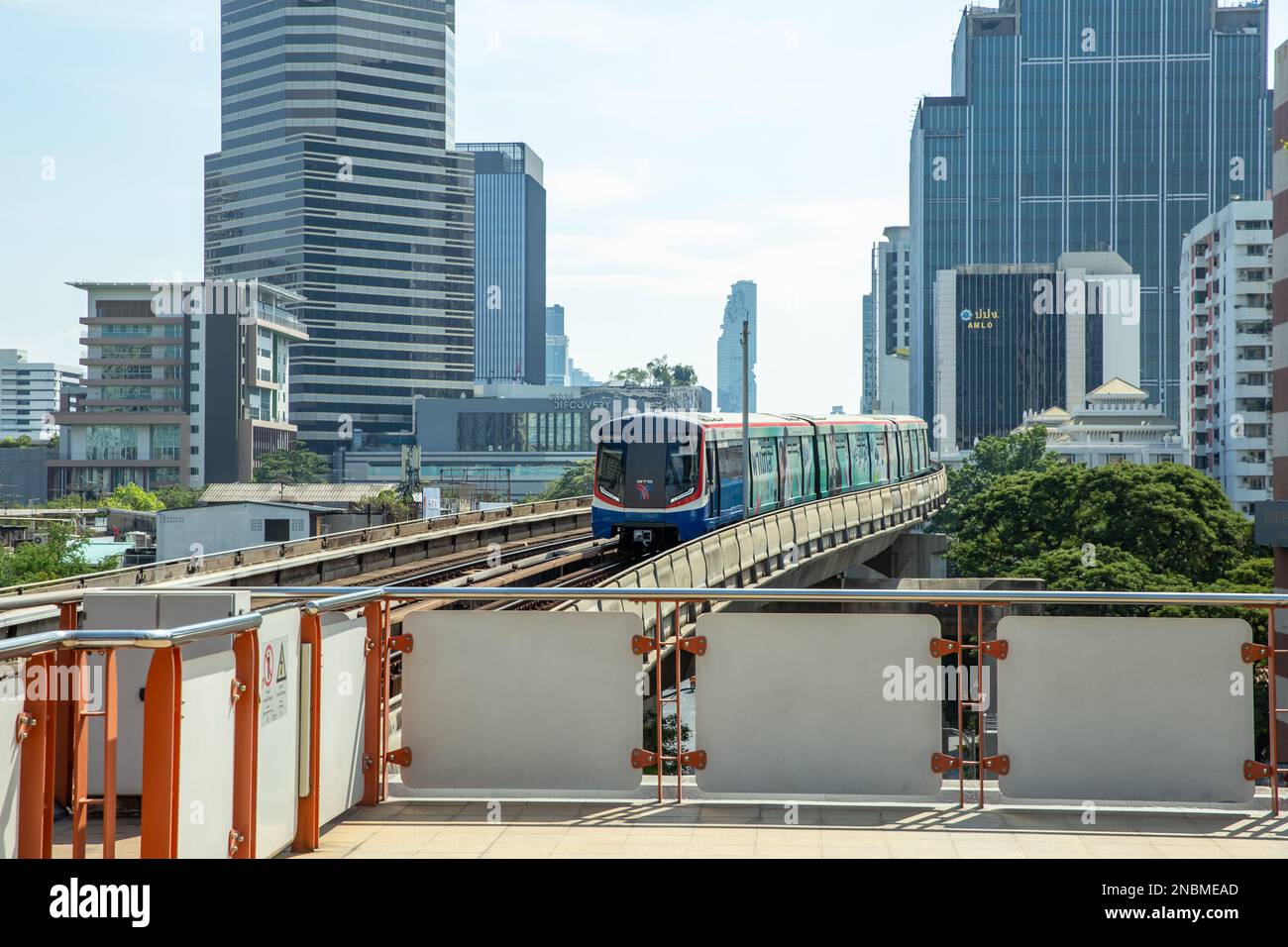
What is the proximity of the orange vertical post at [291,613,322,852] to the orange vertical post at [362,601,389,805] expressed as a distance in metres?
1.00

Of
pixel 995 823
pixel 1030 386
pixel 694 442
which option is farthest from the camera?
pixel 1030 386

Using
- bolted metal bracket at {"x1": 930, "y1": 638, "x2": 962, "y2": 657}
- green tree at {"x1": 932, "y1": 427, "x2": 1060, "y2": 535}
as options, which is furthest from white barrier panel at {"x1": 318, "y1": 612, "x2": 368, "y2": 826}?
green tree at {"x1": 932, "y1": 427, "x2": 1060, "y2": 535}

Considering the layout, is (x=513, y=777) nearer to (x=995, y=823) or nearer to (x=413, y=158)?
(x=995, y=823)

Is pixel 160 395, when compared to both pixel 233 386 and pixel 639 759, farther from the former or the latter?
pixel 639 759

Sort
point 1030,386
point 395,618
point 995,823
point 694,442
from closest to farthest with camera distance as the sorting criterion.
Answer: point 995,823, point 395,618, point 694,442, point 1030,386

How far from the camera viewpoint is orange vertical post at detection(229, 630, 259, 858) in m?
6.09

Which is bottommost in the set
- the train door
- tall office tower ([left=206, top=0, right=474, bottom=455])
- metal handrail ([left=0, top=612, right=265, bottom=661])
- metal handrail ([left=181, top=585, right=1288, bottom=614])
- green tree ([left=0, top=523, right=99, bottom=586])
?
green tree ([left=0, top=523, right=99, bottom=586])

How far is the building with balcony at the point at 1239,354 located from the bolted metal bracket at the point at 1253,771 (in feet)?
380

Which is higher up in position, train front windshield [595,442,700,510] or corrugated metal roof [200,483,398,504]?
train front windshield [595,442,700,510]

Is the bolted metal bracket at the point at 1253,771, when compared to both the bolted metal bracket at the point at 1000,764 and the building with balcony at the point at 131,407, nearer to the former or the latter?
the bolted metal bracket at the point at 1000,764

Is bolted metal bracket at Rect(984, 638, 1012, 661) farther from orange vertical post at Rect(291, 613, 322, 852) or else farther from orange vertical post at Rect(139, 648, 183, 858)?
orange vertical post at Rect(139, 648, 183, 858)
